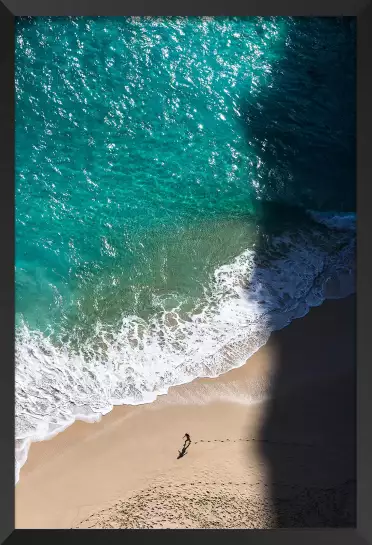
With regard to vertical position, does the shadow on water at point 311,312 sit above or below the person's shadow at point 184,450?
above

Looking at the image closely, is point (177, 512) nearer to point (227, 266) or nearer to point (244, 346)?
point (244, 346)

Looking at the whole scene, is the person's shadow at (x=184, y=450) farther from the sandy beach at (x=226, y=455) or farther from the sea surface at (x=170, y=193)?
the sea surface at (x=170, y=193)

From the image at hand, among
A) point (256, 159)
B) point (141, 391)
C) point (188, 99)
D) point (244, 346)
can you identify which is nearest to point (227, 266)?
point (244, 346)

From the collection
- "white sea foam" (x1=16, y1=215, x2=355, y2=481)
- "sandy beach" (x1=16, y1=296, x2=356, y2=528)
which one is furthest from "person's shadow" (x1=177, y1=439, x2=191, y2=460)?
"white sea foam" (x1=16, y1=215, x2=355, y2=481)

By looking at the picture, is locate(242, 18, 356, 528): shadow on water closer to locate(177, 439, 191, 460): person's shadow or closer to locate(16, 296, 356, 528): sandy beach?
locate(16, 296, 356, 528): sandy beach

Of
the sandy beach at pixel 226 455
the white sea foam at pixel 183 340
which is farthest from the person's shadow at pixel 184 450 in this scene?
the white sea foam at pixel 183 340
